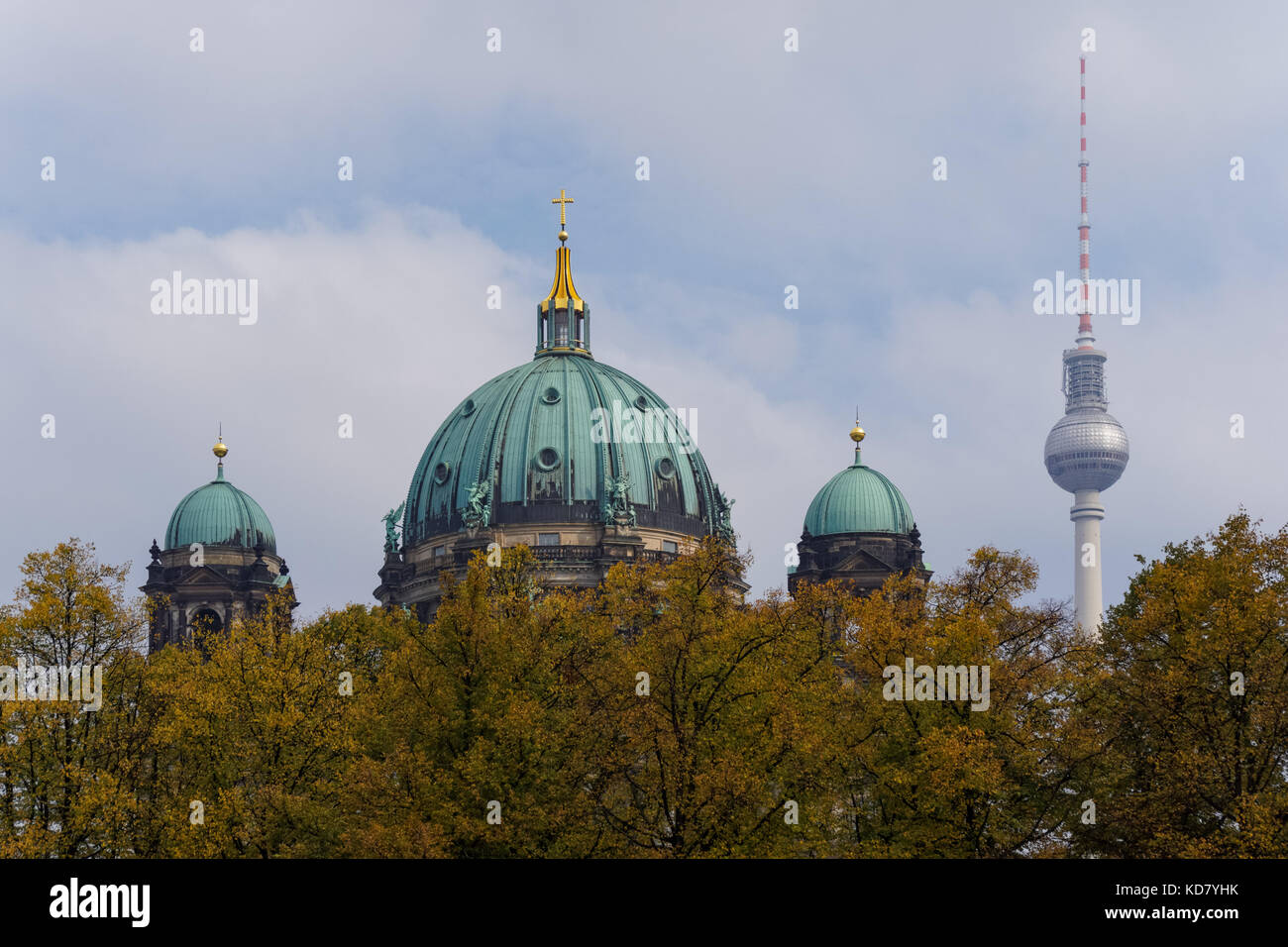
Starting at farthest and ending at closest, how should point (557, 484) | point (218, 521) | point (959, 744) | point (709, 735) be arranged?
point (218, 521), point (557, 484), point (709, 735), point (959, 744)

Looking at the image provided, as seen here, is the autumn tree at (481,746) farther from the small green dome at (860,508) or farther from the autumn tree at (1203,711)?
the small green dome at (860,508)

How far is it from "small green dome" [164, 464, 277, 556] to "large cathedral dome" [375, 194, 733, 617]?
9287 mm

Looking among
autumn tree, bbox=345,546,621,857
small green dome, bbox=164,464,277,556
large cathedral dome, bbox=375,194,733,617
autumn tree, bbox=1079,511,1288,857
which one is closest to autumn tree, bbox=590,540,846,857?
autumn tree, bbox=345,546,621,857

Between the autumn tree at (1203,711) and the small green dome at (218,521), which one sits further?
the small green dome at (218,521)

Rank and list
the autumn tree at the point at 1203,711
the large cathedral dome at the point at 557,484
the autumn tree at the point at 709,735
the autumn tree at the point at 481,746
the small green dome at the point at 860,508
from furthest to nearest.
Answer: the small green dome at the point at 860,508 < the large cathedral dome at the point at 557,484 < the autumn tree at the point at 481,746 < the autumn tree at the point at 709,735 < the autumn tree at the point at 1203,711

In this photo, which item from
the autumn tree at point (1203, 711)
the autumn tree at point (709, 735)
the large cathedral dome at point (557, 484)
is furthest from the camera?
the large cathedral dome at point (557, 484)

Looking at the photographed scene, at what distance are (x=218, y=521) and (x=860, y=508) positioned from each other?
43.8m

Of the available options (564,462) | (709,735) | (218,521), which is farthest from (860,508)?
(709,735)

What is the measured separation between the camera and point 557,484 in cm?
13738

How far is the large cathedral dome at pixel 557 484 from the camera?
135 metres

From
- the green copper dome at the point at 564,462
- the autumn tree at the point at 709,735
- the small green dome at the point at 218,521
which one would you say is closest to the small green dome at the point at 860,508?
the green copper dome at the point at 564,462

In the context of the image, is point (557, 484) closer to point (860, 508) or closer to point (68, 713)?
point (860, 508)

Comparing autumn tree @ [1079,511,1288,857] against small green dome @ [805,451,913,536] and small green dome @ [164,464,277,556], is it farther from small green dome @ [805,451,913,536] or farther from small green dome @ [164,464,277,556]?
small green dome @ [164,464,277,556]

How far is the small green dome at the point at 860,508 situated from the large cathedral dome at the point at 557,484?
6.81 m
